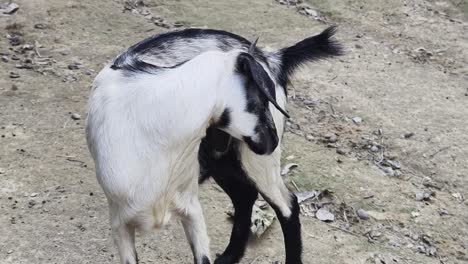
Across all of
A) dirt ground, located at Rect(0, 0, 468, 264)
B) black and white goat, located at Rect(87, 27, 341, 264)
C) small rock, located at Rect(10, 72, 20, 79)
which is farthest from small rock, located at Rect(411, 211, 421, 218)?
small rock, located at Rect(10, 72, 20, 79)

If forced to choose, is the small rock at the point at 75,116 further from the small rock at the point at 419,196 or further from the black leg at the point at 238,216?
the small rock at the point at 419,196

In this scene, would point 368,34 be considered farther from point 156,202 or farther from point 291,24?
point 156,202

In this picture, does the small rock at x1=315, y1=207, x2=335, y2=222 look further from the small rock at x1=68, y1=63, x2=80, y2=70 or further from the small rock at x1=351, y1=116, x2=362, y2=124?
the small rock at x1=68, y1=63, x2=80, y2=70

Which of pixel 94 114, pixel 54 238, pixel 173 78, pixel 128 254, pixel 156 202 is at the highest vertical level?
pixel 173 78

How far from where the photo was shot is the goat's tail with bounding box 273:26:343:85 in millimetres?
3408

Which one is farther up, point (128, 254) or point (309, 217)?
point (128, 254)

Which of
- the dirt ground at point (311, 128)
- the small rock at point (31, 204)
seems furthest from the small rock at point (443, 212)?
the small rock at point (31, 204)

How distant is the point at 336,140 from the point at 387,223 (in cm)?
87

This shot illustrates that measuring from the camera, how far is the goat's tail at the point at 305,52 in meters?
3.41

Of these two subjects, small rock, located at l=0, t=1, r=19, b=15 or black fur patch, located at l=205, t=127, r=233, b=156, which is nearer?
black fur patch, located at l=205, t=127, r=233, b=156

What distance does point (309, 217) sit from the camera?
4141 millimetres

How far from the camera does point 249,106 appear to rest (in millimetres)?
2750

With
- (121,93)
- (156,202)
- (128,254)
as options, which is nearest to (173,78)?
(121,93)

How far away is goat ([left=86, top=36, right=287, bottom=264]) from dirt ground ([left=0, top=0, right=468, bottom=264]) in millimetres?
1063
